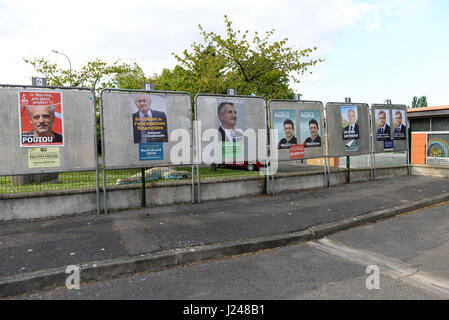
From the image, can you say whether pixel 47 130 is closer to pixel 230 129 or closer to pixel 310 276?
pixel 230 129

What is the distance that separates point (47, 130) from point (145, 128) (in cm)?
187

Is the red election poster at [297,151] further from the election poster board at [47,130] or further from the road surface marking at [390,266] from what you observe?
the election poster board at [47,130]

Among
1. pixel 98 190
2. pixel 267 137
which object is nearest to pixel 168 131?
pixel 98 190

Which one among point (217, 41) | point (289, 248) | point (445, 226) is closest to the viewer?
point (289, 248)

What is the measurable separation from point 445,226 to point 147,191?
6.05 meters

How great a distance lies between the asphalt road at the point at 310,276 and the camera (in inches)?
137

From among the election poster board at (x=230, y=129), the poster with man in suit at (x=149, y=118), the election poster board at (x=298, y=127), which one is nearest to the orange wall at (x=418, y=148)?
the election poster board at (x=298, y=127)

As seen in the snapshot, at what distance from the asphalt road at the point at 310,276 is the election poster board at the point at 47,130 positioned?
326 centimetres

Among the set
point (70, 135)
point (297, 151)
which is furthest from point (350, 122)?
point (70, 135)

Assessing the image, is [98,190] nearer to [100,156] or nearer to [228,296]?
[100,156]

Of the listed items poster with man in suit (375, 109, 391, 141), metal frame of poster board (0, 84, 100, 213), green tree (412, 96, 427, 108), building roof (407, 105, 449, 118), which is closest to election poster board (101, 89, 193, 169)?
metal frame of poster board (0, 84, 100, 213)

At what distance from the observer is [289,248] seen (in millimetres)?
5047

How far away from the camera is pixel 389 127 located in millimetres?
11328
